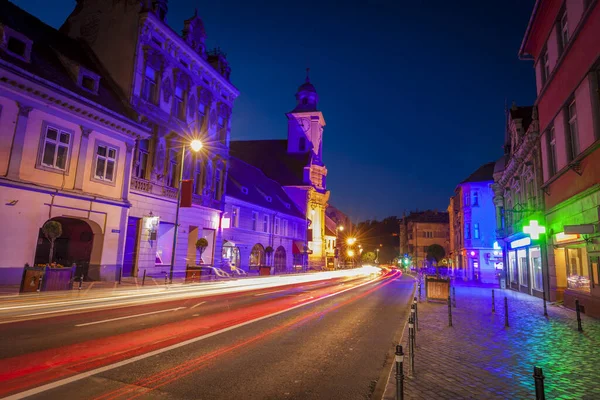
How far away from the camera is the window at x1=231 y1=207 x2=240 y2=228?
39.3 metres

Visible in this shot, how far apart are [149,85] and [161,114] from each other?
2.19 m

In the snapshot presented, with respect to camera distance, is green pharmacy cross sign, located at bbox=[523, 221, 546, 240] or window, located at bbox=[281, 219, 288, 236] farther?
window, located at bbox=[281, 219, 288, 236]

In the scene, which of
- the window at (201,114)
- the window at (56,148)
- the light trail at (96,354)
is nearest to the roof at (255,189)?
the window at (201,114)

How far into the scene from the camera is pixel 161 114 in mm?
27203

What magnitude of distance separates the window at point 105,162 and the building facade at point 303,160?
4247 centimetres

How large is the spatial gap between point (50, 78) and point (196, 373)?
2004cm

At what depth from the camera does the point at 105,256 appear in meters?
22.0

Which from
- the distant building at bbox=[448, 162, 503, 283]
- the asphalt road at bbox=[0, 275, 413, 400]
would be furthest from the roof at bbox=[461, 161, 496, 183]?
the asphalt road at bbox=[0, 275, 413, 400]

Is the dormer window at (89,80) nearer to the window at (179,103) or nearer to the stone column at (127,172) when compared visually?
the stone column at (127,172)

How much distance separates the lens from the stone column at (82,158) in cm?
2058

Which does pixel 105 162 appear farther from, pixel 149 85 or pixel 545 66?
pixel 545 66

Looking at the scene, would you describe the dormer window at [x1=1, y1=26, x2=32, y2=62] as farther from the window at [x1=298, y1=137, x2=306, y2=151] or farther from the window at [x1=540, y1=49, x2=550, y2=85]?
the window at [x1=298, y1=137, x2=306, y2=151]

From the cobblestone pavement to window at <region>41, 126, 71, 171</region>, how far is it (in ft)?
64.4

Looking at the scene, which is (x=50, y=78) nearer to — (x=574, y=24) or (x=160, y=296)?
(x=160, y=296)
